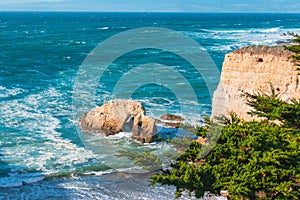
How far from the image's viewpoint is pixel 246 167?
1154 centimetres

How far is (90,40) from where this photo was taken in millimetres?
96250

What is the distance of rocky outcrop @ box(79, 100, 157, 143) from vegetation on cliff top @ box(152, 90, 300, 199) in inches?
637

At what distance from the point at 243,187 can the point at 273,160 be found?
142cm

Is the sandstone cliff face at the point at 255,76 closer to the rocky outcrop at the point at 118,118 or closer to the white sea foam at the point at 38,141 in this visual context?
the rocky outcrop at the point at 118,118

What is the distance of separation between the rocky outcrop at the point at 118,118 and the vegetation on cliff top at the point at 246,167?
16174 mm

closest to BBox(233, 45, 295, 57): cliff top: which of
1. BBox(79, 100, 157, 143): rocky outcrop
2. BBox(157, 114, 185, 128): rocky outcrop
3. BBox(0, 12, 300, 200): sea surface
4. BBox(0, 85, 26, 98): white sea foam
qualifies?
BBox(0, 12, 300, 200): sea surface

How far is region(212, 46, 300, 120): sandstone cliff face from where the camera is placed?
73.6 ft

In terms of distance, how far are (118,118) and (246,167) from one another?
20.0 meters

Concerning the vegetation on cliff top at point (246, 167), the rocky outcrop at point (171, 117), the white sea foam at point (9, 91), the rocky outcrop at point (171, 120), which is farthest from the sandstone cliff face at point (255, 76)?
the white sea foam at point (9, 91)

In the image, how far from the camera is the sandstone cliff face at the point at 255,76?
22.4 meters

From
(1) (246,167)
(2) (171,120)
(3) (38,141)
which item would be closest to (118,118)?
(2) (171,120)

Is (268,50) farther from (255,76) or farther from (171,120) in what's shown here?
(171,120)

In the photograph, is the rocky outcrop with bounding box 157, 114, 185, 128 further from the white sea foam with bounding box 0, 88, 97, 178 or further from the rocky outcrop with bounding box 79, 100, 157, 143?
the white sea foam with bounding box 0, 88, 97, 178

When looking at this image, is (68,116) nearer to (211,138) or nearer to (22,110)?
(22,110)
